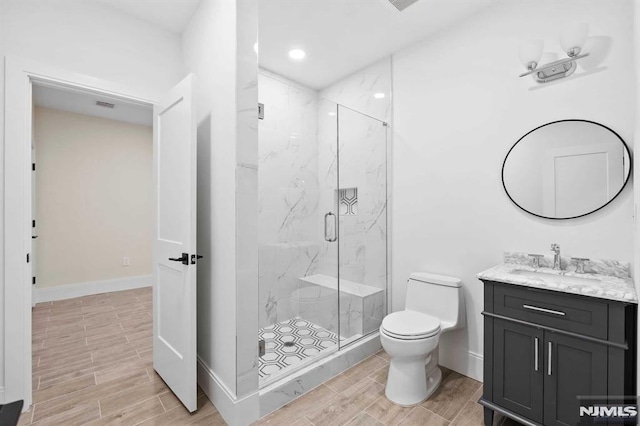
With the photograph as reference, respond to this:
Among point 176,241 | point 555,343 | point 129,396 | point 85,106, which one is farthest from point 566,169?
point 85,106

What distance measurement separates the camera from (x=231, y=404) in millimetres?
1694

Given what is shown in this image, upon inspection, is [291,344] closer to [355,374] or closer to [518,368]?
[355,374]

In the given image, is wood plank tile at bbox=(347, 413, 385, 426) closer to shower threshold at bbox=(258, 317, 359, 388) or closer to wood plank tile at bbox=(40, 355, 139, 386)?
shower threshold at bbox=(258, 317, 359, 388)

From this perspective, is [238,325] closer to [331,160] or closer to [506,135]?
[331,160]

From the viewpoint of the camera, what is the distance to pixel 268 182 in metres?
2.77

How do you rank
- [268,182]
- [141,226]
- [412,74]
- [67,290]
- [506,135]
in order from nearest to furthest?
[506,135] < [412,74] < [268,182] < [67,290] < [141,226]

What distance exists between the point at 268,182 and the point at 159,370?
65.9 inches

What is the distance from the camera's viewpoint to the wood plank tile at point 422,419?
68.2 inches

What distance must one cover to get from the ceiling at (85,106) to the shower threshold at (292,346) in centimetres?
281

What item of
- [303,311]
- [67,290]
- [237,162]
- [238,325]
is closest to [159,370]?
[238,325]

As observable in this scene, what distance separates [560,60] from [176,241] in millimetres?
2598

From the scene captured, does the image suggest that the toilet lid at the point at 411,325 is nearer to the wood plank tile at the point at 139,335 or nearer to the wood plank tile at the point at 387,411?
the wood plank tile at the point at 387,411

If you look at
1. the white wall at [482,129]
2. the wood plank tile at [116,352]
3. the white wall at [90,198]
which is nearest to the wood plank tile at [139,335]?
the wood plank tile at [116,352]

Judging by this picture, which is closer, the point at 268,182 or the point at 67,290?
the point at 268,182
